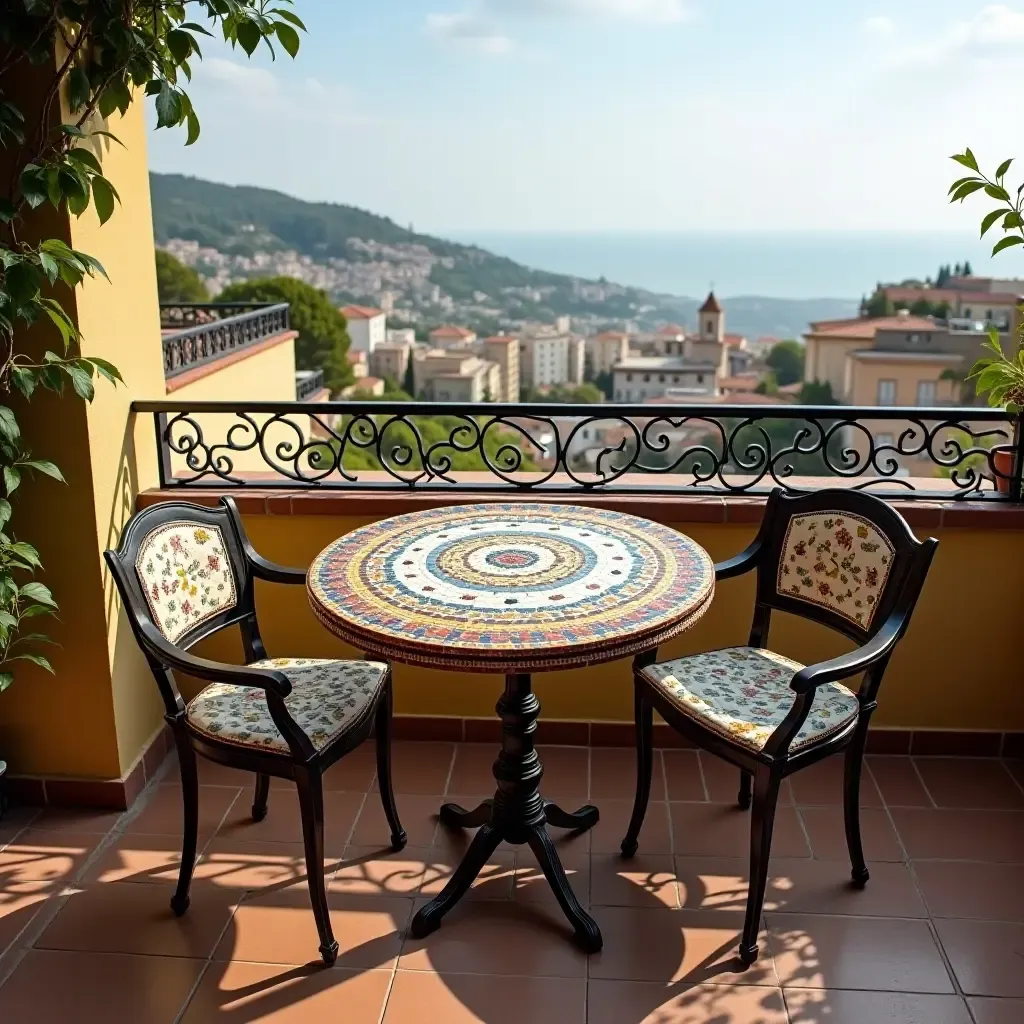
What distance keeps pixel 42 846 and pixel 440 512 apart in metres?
1.25

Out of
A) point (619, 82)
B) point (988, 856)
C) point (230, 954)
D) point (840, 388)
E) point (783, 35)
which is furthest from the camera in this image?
point (619, 82)

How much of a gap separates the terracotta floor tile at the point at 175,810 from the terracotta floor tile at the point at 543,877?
2.42 ft

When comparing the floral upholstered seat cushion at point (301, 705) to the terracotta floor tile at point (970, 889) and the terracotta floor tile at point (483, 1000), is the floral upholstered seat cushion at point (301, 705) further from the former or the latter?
the terracotta floor tile at point (970, 889)

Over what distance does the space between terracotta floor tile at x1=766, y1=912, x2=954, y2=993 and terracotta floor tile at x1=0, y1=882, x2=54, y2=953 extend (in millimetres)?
1551

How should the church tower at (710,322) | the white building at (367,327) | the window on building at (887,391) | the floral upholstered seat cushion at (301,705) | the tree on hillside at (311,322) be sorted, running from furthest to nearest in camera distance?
the church tower at (710,322) → the window on building at (887,391) → the white building at (367,327) → the tree on hillside at (311,322) → the floral upholstered seat cushion at (301,705)

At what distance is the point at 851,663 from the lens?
177 cm

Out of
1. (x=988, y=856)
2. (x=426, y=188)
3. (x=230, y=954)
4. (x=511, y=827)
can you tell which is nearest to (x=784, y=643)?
(x=988, y=856)

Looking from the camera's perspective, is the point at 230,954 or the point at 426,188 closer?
the point at 230,954

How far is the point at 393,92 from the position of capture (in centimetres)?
4162

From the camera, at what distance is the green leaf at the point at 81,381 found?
2039 millimetres

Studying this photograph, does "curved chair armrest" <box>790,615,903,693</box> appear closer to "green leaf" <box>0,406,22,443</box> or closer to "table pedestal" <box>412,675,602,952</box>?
"table pedestal" <box>412,675,602,952</box>

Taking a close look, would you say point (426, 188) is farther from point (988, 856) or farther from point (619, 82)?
point (988, 856)

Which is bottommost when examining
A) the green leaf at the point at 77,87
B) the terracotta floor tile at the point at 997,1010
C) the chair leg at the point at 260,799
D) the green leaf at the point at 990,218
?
the terracotta floor tile at the point at 997,1010

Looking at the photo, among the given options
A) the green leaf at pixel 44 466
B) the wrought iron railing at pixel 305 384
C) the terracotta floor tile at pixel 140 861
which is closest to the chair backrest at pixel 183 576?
the green leaf at pixel 44 466
